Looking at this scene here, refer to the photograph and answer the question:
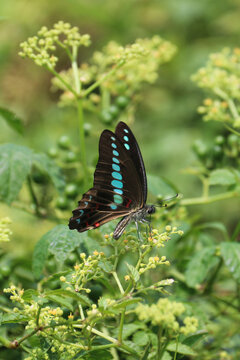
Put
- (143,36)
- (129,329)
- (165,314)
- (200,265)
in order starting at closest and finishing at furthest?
(165,314) < (129,329) < (200,265) < (143,36)

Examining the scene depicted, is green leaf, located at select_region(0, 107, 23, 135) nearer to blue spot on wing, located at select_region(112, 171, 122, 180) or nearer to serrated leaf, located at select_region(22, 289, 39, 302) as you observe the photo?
blue spot on wing, located at select_region(112, 171, 122, 180)

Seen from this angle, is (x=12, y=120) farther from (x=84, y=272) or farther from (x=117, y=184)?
(x=84, y=272)

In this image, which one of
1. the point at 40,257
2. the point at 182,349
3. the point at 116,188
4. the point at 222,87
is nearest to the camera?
the point at 182,349

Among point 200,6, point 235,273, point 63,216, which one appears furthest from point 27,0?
point 235,273

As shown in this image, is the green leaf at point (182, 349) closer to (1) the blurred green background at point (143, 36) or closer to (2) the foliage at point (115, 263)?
(2) the foliage at point (115, 263)

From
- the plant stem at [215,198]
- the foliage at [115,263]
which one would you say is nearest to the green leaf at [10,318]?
the foliage at [115,263]

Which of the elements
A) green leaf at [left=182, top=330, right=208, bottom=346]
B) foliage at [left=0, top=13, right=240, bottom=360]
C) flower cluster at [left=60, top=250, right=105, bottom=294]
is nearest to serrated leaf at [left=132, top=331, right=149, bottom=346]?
foliage at [left=0, top=13, right=240, bottom=360]

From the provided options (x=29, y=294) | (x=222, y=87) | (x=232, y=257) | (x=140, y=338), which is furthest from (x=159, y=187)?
(x=29, y=294)
